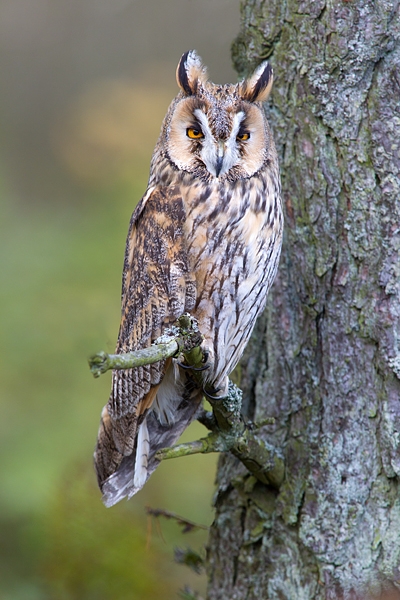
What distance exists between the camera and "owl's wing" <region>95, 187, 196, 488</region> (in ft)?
5.05

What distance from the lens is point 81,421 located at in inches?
107

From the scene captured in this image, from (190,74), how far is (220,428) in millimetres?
917

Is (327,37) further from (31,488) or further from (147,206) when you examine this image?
(31,488)

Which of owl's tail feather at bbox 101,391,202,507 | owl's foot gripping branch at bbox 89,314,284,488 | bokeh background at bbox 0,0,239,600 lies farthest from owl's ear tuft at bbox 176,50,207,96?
bokeh background at bbox 0,0,239,600

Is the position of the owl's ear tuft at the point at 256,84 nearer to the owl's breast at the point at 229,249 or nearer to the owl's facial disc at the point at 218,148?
the owl's facial disc at the point at 218,148

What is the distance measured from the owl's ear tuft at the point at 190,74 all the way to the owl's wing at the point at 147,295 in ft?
0.83

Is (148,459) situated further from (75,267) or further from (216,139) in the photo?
(75,267)

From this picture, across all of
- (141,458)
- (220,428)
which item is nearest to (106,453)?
(141,458)

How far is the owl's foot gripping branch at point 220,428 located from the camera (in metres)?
1.24

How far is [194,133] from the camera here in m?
1.54

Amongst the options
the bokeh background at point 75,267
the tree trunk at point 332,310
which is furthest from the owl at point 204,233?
the bokeh background at point 75,267

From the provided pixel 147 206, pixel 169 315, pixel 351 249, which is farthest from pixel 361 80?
pixel 169 315

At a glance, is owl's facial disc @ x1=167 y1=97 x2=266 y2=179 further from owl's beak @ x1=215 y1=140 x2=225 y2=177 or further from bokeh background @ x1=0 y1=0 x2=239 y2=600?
bokeh background @ x1=0 y1=0 x2=239 y2=600

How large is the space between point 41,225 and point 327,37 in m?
2.20
